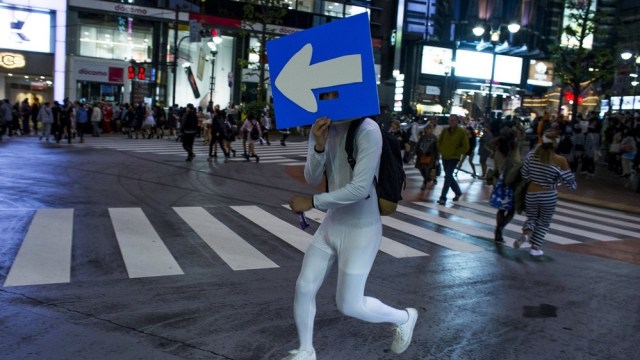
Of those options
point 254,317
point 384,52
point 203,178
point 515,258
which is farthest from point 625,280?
point 384,52

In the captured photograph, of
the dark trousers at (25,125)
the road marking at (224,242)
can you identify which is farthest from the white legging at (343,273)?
the dark trousers at (25,125)

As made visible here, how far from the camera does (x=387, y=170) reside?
3510mm

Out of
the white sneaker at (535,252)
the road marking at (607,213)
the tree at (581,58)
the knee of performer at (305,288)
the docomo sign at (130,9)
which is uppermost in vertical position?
the docomo sign at (130,9)

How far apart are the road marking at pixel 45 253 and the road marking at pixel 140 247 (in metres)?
0.66

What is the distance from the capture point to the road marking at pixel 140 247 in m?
6.35

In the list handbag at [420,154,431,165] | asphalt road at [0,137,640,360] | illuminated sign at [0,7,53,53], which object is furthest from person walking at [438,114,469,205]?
illuminated sign at [0,7,53,53]

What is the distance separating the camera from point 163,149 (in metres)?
23.0

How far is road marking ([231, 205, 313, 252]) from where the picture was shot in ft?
27.0

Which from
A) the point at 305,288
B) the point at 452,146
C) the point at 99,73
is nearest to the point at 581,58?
the point at 452,146

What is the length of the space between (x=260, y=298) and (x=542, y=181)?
4.59 meters

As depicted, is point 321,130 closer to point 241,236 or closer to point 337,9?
point 241,236

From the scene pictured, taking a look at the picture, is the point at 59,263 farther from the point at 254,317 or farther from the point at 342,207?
the point at 342,207

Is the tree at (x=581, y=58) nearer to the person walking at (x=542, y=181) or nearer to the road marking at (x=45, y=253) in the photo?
the person walking at (x=542, y=181)

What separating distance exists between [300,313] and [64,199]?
837cm
